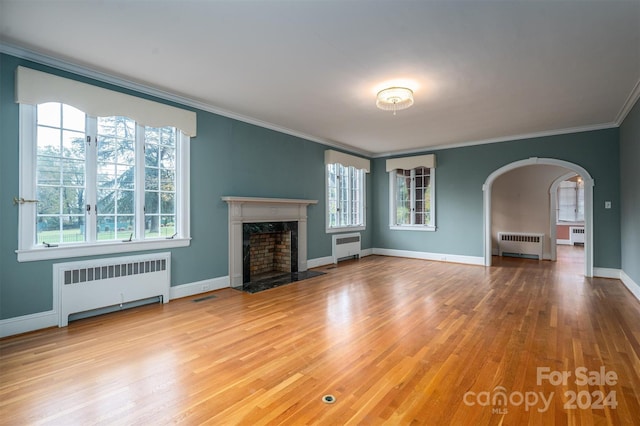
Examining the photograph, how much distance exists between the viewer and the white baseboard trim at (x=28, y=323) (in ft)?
9.86

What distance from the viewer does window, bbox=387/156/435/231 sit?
7.68 m

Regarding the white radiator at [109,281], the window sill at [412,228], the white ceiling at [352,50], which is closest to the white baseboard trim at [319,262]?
the window sill at [412,228]

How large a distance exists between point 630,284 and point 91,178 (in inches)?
307

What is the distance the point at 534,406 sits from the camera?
6.44 ft

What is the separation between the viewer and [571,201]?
1112cm

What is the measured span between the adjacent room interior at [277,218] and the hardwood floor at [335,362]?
0.8 inches

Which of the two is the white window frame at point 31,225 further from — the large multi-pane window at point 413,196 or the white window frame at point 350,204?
the large multi-pane window at point 413,196

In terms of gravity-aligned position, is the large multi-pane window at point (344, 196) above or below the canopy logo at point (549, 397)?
above

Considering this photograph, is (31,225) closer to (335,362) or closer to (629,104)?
(335,362)

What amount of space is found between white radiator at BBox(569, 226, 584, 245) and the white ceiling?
292 inches

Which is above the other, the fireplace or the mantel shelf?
the mantel shelf

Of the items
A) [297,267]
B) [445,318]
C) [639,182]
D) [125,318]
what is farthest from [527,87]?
[125,318]

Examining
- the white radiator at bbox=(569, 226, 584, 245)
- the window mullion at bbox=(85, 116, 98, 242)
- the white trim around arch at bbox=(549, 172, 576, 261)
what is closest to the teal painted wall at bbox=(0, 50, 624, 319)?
the window mullion at bbox=(85, 116, 98, 242)

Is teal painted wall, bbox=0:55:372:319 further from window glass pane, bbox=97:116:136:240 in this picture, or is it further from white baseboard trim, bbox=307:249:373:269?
window glass pane, bbox=97:116:136:240
